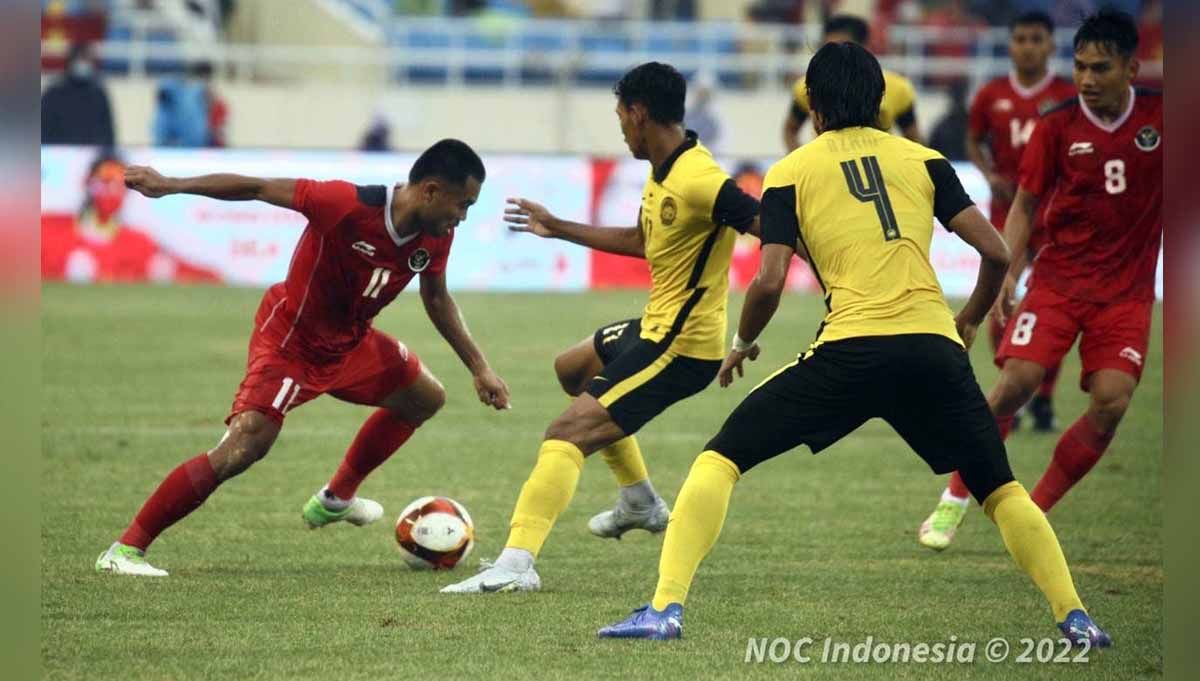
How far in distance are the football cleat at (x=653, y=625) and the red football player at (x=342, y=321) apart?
1876 millimetres

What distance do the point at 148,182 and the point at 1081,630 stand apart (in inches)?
151

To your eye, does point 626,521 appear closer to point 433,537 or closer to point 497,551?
point 497,551

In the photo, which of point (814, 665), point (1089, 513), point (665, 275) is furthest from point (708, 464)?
point (1089, 513)

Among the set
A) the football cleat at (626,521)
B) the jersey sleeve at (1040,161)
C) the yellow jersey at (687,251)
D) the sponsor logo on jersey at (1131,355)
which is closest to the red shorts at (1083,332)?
the sponsor logo on jersey at (1131,355)

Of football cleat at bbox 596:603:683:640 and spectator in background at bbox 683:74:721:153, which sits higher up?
spectator in background at bbox 683:74:721:153

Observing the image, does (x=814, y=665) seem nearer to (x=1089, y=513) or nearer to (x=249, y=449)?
(x=249, y=449)

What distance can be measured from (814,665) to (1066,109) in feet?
11.6

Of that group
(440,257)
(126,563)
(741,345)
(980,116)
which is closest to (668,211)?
(440,257)

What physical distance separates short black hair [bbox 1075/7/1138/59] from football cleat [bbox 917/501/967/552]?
2.33m

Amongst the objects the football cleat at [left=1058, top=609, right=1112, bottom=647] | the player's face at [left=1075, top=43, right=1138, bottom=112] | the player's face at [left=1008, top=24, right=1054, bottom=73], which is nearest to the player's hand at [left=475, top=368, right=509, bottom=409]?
the football cleat at [left=1058, top=609, right=1112, bottom=647]

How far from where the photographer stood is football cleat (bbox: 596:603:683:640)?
5793 mm

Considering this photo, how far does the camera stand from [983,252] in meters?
5.66

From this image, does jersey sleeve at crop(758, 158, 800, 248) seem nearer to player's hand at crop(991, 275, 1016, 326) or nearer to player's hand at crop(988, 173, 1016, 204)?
player's hand at crop(991, 275, 1016, 326)

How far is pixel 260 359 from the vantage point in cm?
740
